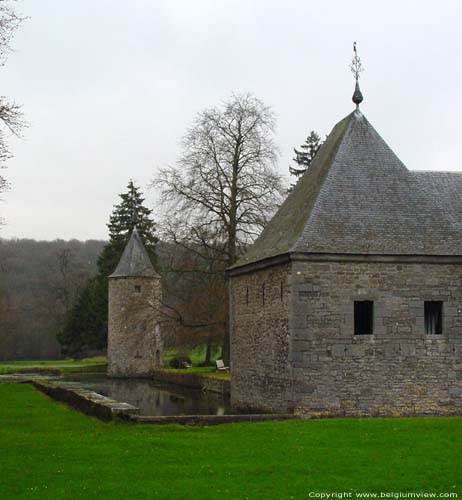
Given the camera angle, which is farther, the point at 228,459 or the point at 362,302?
the point at 362,302

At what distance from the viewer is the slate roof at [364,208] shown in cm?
1644

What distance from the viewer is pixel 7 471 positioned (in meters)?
9.09

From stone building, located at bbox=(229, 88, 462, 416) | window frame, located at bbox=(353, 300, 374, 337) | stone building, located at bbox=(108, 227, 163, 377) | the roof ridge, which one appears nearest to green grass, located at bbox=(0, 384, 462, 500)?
stone building, located at bbox=(229, 88, 462, 416)

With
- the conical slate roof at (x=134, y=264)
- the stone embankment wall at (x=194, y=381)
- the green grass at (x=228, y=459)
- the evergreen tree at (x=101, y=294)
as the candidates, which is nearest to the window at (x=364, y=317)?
the green grass at (x=228, y=459)

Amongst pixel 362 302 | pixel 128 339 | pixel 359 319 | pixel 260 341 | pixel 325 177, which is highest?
pixel 325 177

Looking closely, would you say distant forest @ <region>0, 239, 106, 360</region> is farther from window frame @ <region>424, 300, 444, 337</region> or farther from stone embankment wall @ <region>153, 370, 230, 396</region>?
window frame @ <region>424, 300, 444, 337</region>

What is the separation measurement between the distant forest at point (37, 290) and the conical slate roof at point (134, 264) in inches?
728

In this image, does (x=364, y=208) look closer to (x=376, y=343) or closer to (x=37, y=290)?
(x=376, y=343)

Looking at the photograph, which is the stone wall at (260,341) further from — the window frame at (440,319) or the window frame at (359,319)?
the window frame at (440,319)

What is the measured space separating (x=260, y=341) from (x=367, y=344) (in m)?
2.90

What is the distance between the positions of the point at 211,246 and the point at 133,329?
40.2 ft

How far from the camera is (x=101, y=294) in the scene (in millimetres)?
48562

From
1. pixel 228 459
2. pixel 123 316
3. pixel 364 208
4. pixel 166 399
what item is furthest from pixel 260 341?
pixel 123 316

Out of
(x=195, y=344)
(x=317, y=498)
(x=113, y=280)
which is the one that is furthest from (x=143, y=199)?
(x=317, y=498)
